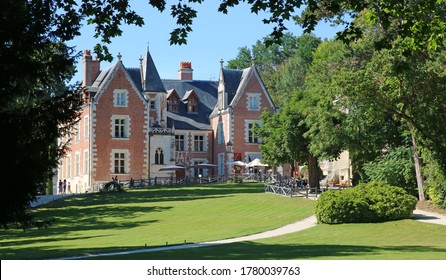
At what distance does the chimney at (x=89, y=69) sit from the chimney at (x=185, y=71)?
39.3ft

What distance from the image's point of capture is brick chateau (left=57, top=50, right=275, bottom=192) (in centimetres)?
6762

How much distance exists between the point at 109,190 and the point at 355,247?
118ft

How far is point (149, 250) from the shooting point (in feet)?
81.8

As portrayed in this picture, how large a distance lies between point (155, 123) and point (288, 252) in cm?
4929

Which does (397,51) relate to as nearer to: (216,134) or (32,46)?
(32,46)

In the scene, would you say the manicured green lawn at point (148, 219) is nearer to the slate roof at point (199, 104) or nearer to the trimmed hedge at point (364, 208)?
the trimmed hedge at point (364, 208)

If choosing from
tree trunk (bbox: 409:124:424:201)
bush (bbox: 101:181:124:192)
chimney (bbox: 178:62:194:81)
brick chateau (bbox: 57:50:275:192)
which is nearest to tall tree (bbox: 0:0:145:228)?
tree trunk (bbox: 409:124:424:201)

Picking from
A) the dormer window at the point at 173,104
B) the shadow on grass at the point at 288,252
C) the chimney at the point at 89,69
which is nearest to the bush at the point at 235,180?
the dormer window at the point at 173,104

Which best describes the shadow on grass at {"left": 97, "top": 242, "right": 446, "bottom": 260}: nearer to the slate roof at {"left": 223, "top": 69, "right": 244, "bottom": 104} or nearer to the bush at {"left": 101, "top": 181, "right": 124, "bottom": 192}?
the bush at {"left": 101, "top": 181, "right": 124, "bottom": 192}

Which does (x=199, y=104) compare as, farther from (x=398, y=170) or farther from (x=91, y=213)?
(x=398, y=170)

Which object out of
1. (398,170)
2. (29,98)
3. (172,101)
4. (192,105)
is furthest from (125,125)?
(29,98)

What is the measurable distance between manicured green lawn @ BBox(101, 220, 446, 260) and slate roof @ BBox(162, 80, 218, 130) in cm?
4327

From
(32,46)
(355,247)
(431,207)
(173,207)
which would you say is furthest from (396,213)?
(32,46)

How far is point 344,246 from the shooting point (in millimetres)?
25562
